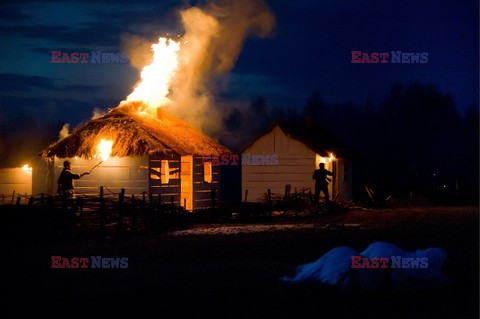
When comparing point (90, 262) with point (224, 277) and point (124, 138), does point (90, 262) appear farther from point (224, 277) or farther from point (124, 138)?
point (124, 138)

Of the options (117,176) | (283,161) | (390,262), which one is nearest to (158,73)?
(117,176)

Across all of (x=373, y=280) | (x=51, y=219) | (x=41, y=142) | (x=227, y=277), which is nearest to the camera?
(x=373, y=280)

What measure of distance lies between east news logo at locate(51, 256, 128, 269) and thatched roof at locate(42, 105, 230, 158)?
10.1 metres

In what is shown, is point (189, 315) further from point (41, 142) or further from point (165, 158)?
point (41, 142)

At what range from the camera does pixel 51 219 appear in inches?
687

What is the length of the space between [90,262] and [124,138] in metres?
11.5

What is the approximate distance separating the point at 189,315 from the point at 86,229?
9.64 m

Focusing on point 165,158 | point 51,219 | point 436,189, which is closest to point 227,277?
point 51,219

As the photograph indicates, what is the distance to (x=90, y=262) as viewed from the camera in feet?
44.7

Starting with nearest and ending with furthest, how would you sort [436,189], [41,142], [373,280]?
[373,280] → [436,189] → [41,142]

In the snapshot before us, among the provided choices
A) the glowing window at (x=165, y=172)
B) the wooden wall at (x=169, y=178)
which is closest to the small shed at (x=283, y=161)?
the wooden wall at (x=169, y=178)

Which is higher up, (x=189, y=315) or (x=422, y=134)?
(x=422, y=134)

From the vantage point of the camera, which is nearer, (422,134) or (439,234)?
(439,234)

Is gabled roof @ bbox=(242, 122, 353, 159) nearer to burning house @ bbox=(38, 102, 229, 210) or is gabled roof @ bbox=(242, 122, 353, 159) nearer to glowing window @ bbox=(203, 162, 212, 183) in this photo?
glowing window @ bbox=(203, 162, 212, 183)
